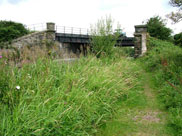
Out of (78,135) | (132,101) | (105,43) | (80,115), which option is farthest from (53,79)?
(105,43)

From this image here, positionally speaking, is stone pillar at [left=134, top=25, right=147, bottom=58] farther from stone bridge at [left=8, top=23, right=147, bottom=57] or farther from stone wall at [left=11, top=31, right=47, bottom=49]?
stone wall at [left=11, top=31, right=47, bottom=49]

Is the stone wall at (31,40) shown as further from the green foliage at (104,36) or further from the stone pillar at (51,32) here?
the green foliage at (104,36)

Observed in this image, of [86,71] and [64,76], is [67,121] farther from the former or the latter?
[86,71]

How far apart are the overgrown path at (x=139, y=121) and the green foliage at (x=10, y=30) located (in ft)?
59.9

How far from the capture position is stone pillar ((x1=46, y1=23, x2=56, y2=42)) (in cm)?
1922

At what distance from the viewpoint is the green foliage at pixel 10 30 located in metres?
20.0

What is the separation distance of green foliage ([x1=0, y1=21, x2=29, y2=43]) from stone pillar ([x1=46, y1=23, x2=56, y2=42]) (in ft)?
12.5

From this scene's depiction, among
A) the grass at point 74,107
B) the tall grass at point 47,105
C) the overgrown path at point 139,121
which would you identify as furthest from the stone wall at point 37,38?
the overgrown path at point 139,121

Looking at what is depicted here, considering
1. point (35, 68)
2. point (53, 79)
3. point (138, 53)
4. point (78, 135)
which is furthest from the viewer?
point (138, 53)

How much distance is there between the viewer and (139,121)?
153 inches

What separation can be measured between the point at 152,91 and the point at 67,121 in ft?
11.6

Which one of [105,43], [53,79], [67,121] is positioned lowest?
[67,121]

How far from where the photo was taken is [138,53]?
14992 millimetres

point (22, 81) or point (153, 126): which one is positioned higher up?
point (22, 81)
